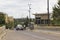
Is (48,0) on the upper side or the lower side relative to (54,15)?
upper

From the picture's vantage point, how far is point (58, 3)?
58.5m

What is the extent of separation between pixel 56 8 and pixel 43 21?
32415 millimetres

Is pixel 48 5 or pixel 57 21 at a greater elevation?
pixel 48 5

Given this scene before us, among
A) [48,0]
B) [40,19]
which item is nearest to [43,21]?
[40,19]

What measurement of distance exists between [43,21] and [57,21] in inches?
1043

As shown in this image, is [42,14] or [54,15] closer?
[54,15]

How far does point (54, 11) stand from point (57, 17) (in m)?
2.29

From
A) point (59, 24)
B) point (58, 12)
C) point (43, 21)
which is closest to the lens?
point (58, 12)

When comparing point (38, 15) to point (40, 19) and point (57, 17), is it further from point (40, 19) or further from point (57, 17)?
point (57, 17)

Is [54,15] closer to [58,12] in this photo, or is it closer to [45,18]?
[58,12]

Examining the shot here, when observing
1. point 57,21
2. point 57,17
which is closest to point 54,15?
point 57,17

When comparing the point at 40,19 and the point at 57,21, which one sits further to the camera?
the point at 40,19

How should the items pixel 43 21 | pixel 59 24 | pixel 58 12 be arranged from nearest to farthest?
pixel 58 12
pixel 59 24
pixel 43 21

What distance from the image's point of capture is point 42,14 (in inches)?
3666
